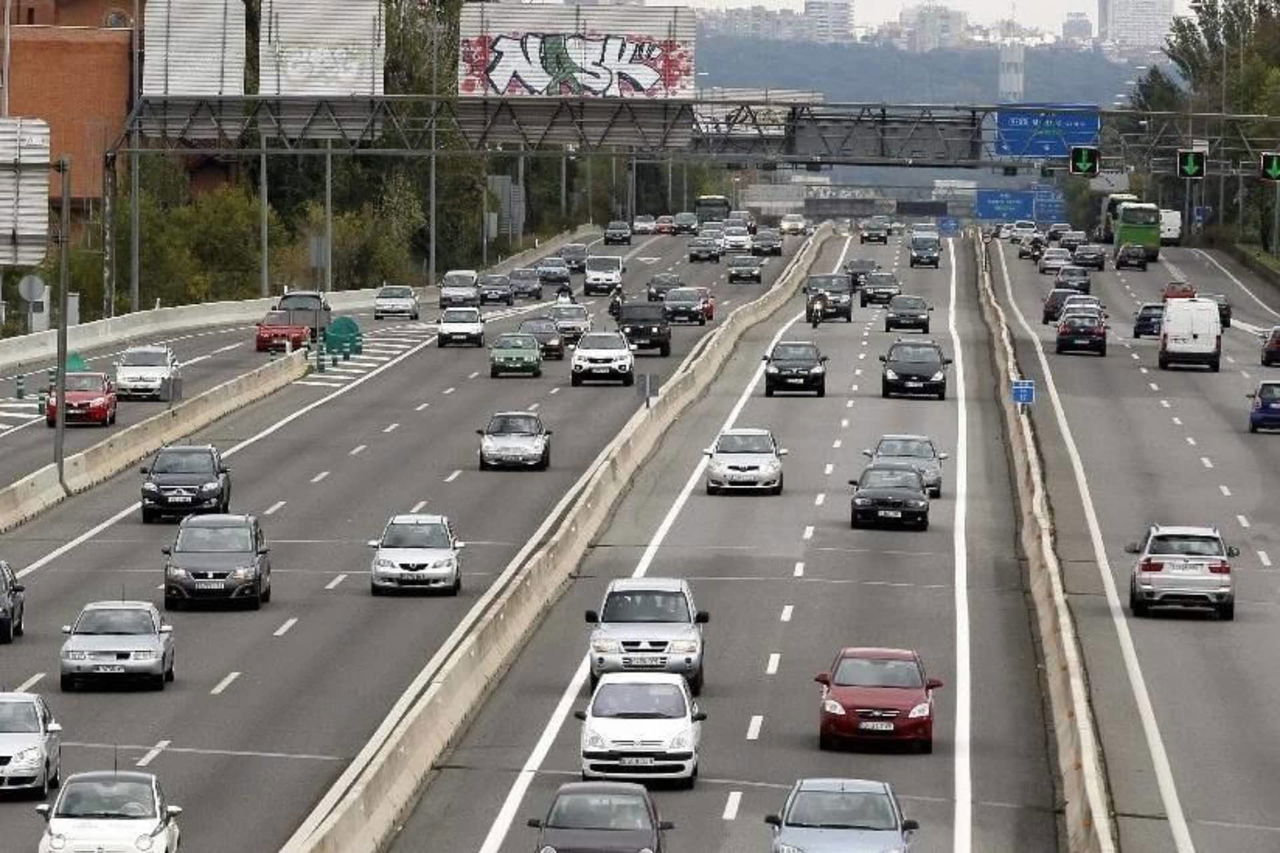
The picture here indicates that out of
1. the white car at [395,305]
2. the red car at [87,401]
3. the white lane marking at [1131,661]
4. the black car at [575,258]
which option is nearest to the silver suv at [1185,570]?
the white lane marking at [1131,661]

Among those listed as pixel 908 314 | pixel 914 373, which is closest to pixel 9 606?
pixel 914 373

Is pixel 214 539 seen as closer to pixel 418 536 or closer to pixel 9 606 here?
pixel 418 536

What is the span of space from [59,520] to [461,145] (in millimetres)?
113388

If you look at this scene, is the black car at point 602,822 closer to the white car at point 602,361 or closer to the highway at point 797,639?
the highway at point 797,639

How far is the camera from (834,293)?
11450 centimetres

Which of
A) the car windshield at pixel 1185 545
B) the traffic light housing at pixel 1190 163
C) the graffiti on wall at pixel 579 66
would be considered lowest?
the car windshield at pixel 1185 545

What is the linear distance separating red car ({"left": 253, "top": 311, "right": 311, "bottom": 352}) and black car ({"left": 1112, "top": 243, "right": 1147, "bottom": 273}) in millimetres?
62627

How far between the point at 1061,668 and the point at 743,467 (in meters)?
25.0

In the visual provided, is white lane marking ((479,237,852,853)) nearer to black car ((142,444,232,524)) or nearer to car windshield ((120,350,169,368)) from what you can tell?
black car ((142,444,232,524))

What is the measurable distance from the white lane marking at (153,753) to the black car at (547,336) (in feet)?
196

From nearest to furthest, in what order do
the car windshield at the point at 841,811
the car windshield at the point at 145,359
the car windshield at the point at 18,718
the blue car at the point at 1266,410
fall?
1. the car windshield at the point at 841,811
2. the car windshield at the point at 18,718
3. the blue car at the point at 1266,410
4. the car windshield at the point at 145,359

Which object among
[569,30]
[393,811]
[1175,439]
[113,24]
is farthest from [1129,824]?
[113,24]

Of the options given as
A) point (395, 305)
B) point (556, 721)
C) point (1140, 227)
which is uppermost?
point (1140, 227)

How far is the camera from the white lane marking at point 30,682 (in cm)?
4197
